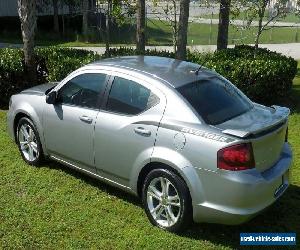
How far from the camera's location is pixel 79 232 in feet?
16.6

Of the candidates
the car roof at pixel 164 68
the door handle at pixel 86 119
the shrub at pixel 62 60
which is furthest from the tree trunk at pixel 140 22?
the door handle at pixel 86 119

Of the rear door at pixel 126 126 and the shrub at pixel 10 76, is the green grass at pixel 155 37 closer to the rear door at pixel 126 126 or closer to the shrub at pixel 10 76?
the shrub at pixel 10 76

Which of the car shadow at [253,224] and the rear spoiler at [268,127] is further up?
the rear spoiler at [268,127]

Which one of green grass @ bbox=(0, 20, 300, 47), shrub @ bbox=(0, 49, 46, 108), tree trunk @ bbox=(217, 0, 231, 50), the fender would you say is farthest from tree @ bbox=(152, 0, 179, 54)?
green grass @ bbox=(0, 20, 300, 47)

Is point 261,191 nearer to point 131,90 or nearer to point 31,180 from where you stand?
point 131,90

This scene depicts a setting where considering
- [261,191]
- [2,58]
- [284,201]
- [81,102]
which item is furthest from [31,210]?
[2,58]

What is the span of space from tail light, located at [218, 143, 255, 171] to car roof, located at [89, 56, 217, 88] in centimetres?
107

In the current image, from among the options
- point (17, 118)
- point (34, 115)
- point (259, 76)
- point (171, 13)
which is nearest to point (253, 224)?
point (34, 115)

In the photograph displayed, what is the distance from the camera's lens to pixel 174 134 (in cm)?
474

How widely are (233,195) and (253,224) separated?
3.41 ft

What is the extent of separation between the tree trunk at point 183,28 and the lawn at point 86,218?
4754 mm

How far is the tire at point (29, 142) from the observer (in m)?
6.57

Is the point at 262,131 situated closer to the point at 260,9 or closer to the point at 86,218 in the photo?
the point at 86,218

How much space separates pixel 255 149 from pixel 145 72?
1630mm
